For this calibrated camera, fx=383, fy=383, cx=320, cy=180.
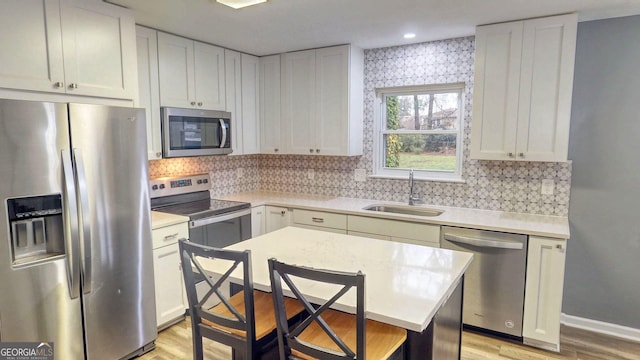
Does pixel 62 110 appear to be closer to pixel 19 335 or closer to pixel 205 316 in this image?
pixel 19 335

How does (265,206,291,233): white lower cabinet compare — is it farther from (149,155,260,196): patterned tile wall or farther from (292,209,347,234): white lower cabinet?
(149,155,260,196): patterned tile wall

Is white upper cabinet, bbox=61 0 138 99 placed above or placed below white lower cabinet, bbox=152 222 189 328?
above

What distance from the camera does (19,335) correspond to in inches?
80.4

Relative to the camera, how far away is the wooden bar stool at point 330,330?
52.4 inches

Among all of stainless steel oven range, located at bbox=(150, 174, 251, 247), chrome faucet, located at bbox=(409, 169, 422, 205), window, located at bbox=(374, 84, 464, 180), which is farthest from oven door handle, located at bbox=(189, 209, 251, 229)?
chrome faucet, located at bbox=(409, 169, 422, 205)

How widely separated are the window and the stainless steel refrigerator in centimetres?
234

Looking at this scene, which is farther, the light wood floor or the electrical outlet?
the electrical outlet

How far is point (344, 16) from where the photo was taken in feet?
9.12

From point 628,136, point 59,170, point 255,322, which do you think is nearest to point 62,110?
point 59,170

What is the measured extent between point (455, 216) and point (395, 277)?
156 cm

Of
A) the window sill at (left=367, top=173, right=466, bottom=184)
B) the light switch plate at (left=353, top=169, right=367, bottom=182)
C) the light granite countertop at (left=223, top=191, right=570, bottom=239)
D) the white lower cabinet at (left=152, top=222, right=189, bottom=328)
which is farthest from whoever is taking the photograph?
the light switch plate at (left=353, top=169, right=367, bottom=182)

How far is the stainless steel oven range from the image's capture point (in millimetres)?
3188

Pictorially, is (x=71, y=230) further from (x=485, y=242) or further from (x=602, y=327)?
(x=602, y=327)

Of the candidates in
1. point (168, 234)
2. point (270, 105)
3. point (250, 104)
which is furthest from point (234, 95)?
point (168, 234)
